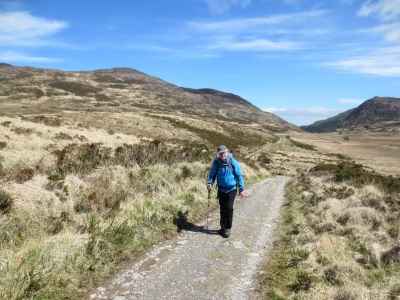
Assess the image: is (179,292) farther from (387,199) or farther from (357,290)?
(387,199)

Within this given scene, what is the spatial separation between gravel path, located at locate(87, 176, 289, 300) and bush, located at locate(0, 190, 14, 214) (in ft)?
9.90

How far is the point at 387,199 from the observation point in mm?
12719

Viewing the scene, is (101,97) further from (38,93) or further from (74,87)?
(38,93)

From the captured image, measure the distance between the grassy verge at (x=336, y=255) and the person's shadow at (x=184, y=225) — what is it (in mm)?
1950

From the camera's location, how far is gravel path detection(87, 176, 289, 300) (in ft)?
17.1

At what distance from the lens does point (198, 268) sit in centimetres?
617

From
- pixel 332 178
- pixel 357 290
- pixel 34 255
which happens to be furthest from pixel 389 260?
pixel 332 178

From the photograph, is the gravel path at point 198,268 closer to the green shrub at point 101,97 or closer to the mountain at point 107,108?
the mountain at point 107,108

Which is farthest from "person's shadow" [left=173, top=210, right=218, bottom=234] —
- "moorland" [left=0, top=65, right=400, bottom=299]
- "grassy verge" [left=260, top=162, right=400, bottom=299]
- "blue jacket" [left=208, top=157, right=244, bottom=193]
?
"grassy verge" [left=260, top=162, right=400, bottom=299]

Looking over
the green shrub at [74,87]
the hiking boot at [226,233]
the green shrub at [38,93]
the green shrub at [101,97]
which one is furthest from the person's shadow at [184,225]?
the green shrub at [74,87]

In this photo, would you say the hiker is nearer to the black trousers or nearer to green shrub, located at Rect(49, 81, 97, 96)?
the black trousers

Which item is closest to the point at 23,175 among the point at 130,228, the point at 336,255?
the point at 130,228

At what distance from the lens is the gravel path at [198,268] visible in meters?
5.21

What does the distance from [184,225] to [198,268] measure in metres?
2.75
